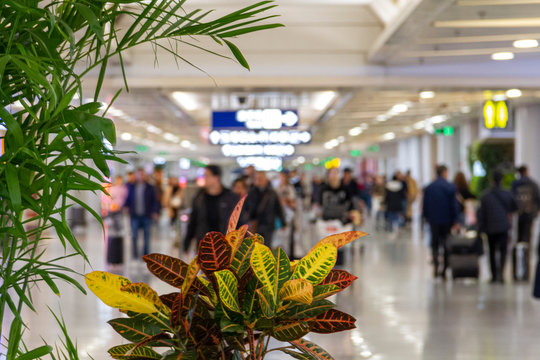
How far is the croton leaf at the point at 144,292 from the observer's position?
7.04ft

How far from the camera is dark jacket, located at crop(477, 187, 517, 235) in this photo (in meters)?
10.7

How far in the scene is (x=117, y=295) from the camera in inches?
84.2

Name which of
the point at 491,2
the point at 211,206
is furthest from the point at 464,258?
the point at 491,2

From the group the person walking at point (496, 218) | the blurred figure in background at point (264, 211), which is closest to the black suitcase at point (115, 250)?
the blurred figure in background at point (264, 211)

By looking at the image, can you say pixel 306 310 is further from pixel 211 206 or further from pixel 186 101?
pixel 186 101

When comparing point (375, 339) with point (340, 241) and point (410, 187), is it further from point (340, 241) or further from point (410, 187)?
point (410, 187)

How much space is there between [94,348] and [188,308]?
453cm

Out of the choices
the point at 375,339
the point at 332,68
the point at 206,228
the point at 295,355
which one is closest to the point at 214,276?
the point at 295,355

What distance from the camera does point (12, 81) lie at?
2209 mm

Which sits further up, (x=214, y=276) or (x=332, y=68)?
(x=332, y=68)

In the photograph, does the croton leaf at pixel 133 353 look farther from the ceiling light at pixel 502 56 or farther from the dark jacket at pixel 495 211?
the dark jacket at pixel 495 211

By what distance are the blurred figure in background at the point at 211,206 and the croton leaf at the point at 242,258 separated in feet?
19.8

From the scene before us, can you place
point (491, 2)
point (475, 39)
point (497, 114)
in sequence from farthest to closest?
point (497, 114)
point (475, 39)
point (491, 2)

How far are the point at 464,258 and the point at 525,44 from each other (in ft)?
10.1
